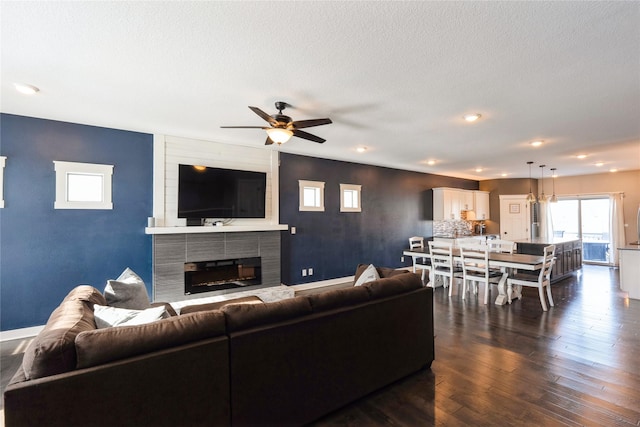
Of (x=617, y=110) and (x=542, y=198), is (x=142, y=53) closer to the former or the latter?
(x=617, y=110)

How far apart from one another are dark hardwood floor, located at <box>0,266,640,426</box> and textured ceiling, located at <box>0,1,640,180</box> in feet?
8.75

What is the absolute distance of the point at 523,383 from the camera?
2496mm

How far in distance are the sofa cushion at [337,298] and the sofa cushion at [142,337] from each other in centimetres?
66

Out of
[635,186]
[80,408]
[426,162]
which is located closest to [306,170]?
[426,162]

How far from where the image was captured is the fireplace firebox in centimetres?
459

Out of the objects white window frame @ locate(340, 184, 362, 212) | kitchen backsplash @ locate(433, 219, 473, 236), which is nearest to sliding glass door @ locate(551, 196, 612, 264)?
kitchen backsplash @ locate(433, 219, 473, 236)

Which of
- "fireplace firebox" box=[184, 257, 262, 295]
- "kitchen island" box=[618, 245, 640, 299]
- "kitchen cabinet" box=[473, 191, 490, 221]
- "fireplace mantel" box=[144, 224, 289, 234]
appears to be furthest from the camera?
"kitchen cabinet" box=[473, 191, 490, 221]

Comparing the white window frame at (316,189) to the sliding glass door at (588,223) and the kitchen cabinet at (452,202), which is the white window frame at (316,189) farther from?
the sliding glass door at (588,223)

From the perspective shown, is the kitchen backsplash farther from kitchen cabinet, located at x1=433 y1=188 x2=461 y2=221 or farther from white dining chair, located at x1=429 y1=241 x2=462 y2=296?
white dining chair, located at x1=429 y1=241 x2=462 y2=296

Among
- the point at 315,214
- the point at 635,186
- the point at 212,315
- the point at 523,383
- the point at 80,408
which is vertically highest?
the point at 635,186

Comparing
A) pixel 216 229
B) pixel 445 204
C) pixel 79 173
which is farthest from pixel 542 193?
pixel 79 173

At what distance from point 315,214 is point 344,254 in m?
1.17

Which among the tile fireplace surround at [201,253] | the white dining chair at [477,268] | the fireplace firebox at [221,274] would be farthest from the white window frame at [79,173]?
the white dining chair at [477,268]

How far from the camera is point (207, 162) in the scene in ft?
15.9
